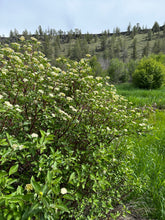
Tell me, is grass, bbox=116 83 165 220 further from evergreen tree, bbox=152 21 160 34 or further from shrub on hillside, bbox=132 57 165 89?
evergreen tree, bbox=152 21 160 34

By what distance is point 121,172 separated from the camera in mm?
1450

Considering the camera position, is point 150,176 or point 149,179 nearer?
point 149,179

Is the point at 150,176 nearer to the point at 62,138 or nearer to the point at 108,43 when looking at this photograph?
the point at 62,138

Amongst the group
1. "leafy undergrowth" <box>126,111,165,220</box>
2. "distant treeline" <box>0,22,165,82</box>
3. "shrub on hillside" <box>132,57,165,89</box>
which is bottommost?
"leafy undergrowth" <box>126,111,165,220</box>

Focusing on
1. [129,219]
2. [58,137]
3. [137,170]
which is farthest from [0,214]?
[137,170]

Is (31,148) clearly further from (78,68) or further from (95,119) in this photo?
(78,68)

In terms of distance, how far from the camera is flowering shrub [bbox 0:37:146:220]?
949 mm

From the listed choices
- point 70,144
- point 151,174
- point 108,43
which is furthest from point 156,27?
point 70,144

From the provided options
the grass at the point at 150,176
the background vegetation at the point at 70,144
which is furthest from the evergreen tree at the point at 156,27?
the background vegetation at the point at 70,144

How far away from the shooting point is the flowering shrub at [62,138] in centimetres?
95

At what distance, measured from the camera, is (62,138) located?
129cm

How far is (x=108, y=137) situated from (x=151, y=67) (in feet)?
34.8

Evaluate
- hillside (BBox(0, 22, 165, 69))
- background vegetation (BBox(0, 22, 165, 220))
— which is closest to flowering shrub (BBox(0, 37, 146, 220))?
background vegetation (BBox(0, 22, 165, 220))

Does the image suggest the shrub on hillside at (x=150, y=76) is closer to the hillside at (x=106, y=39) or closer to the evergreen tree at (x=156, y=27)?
the hillside at (x=106, y=39)
